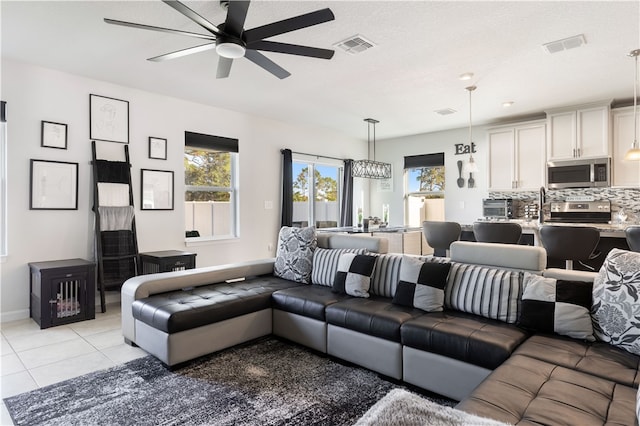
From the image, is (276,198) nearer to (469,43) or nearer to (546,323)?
(469,43)

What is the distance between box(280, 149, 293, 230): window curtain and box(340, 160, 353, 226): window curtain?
1512 mm

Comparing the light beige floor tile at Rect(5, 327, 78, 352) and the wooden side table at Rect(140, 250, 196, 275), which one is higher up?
the wooden side table at Rect(140, 250, 196, 275)

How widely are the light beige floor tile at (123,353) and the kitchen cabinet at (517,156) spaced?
577 centimetres

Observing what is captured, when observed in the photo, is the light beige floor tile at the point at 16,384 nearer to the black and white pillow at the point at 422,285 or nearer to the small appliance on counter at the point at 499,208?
the black and white pillow at the point at 422,285

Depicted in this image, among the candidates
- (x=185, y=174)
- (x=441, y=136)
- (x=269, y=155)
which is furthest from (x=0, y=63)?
(x=441, y=136)

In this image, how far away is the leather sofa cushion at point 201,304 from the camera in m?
2.64

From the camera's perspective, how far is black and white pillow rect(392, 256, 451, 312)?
2.64m

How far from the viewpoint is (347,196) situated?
7.60 m

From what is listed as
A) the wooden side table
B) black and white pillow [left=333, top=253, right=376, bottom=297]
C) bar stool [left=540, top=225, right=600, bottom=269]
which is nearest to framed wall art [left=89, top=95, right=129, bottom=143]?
the wooden side table

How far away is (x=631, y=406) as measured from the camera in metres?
1.38

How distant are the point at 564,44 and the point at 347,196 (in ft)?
15.6

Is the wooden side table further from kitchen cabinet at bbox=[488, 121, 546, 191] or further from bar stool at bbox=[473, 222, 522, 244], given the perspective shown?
kitchen cabinet at bbox=[488, 121, 546, 191]

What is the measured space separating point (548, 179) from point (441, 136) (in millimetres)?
2172

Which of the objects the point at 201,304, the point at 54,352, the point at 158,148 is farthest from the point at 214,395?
the point at 158,148
